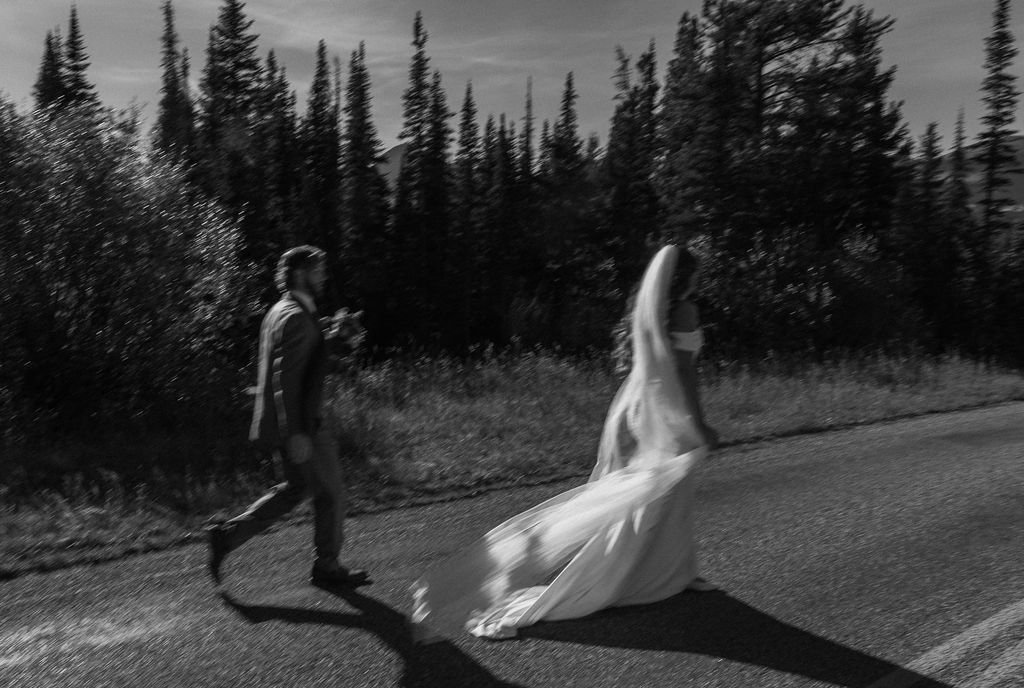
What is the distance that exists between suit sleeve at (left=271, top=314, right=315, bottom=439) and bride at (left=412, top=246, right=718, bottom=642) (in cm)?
111

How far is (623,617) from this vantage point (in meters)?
4.95

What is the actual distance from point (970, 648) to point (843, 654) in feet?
1.99

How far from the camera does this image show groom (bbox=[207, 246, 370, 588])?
204 inches

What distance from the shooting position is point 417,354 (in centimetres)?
1622

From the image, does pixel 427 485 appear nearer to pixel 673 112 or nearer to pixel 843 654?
pixel 843 654

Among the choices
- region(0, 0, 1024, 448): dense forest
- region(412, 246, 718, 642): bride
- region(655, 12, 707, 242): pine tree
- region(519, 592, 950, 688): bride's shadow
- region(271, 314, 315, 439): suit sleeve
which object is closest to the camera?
region(519, 592, 950, 688): bride's shadow

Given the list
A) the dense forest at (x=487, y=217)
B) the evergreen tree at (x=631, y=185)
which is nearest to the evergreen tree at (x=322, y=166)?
the dense forest at (x=487, y=217)

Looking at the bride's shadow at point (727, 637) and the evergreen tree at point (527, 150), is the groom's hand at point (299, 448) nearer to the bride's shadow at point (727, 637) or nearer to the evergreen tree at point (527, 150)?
the bride's shadow at point (727, 637)

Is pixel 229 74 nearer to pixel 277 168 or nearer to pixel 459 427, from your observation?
pixel 277 168

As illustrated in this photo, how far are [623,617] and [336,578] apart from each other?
65.5 inches

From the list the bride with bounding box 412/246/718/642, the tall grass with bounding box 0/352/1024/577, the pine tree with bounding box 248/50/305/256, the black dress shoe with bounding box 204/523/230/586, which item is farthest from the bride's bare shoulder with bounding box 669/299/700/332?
the pine tree with bounding box 248/50/305/256

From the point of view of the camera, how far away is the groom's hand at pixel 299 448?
204 inches

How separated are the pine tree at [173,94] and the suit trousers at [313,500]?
60.7m

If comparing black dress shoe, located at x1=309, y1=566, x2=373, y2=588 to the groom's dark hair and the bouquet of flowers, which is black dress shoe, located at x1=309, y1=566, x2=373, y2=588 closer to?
the bouquet of flowers
